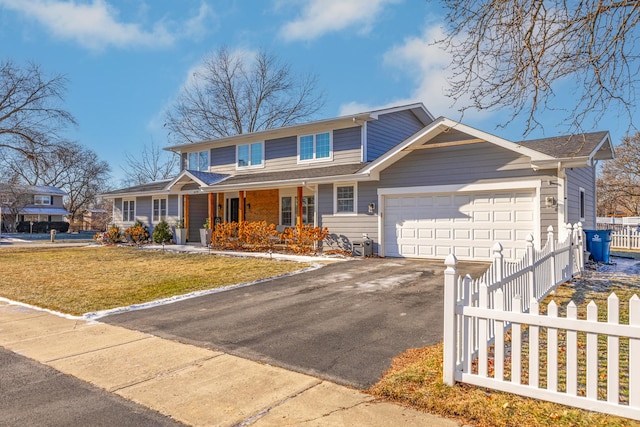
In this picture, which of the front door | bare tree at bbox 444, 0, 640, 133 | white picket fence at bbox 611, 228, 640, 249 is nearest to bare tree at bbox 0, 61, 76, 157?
the front door

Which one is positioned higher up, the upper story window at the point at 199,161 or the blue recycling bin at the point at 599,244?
the upper story window at the point at 199,161

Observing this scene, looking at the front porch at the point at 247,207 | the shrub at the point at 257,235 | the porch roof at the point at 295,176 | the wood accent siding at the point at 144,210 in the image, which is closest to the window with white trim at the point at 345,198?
the porch roof at the point at 295,176

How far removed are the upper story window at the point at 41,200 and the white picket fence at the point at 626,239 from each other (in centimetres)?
5733

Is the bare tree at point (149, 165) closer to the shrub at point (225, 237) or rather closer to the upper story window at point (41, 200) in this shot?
the upper story window at point (41, 200)

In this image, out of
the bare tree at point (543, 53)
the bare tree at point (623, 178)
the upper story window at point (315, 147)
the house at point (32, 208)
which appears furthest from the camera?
the house at point (32, 208)

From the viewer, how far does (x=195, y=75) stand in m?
34.5

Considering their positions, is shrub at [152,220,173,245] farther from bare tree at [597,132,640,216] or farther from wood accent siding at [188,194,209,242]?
bare tree at [597,132,640,216]

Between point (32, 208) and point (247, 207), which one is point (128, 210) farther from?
point (32, 208)

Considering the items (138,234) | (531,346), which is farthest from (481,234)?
(138,234)

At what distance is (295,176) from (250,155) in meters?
4.89

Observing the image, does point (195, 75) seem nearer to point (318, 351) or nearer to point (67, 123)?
point (67, 123)

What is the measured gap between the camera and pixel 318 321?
609 cm

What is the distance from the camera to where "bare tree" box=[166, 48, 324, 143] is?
34188 millimetres

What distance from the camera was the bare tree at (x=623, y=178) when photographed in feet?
94.3
